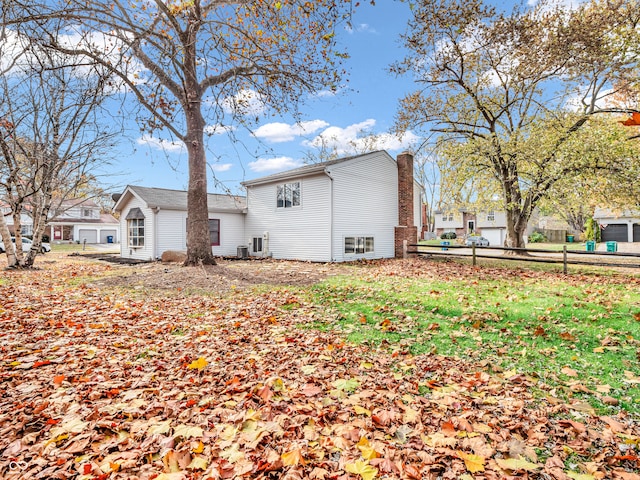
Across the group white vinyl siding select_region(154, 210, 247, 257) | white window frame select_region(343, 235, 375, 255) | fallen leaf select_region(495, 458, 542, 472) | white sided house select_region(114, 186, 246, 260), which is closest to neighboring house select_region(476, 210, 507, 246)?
white window frame select_region(343, 235, 375, 255)

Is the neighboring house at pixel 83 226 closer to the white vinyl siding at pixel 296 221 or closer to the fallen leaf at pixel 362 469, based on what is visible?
the white vinyl siding at pixel 296 221

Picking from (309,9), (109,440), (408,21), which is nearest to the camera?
(109,440)

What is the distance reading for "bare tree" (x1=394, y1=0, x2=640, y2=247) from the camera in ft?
43.1

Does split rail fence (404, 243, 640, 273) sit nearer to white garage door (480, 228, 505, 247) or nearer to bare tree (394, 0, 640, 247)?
bare tree (394, 0, 640, 247)

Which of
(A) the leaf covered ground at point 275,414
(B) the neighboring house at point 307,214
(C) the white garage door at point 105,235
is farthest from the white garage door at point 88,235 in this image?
(A) the leaf covered ground at point 275,414

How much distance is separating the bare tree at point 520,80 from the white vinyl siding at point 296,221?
6099 mm

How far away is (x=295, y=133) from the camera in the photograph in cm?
849

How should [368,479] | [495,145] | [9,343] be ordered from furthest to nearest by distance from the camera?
[495,145]
[9,343]
[368,479]

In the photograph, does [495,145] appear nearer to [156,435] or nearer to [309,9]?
[309,9]

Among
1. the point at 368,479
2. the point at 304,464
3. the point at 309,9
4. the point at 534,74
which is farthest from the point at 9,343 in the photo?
the point at 534,74

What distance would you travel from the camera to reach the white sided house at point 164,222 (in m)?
18.9

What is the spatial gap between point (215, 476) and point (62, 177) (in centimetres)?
1825

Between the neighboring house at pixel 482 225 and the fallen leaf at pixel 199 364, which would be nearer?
the fallen leaf at pixel 199 364

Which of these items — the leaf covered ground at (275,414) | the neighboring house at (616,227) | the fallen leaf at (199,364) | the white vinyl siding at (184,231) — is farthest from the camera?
the neighboring house at (616,227)
